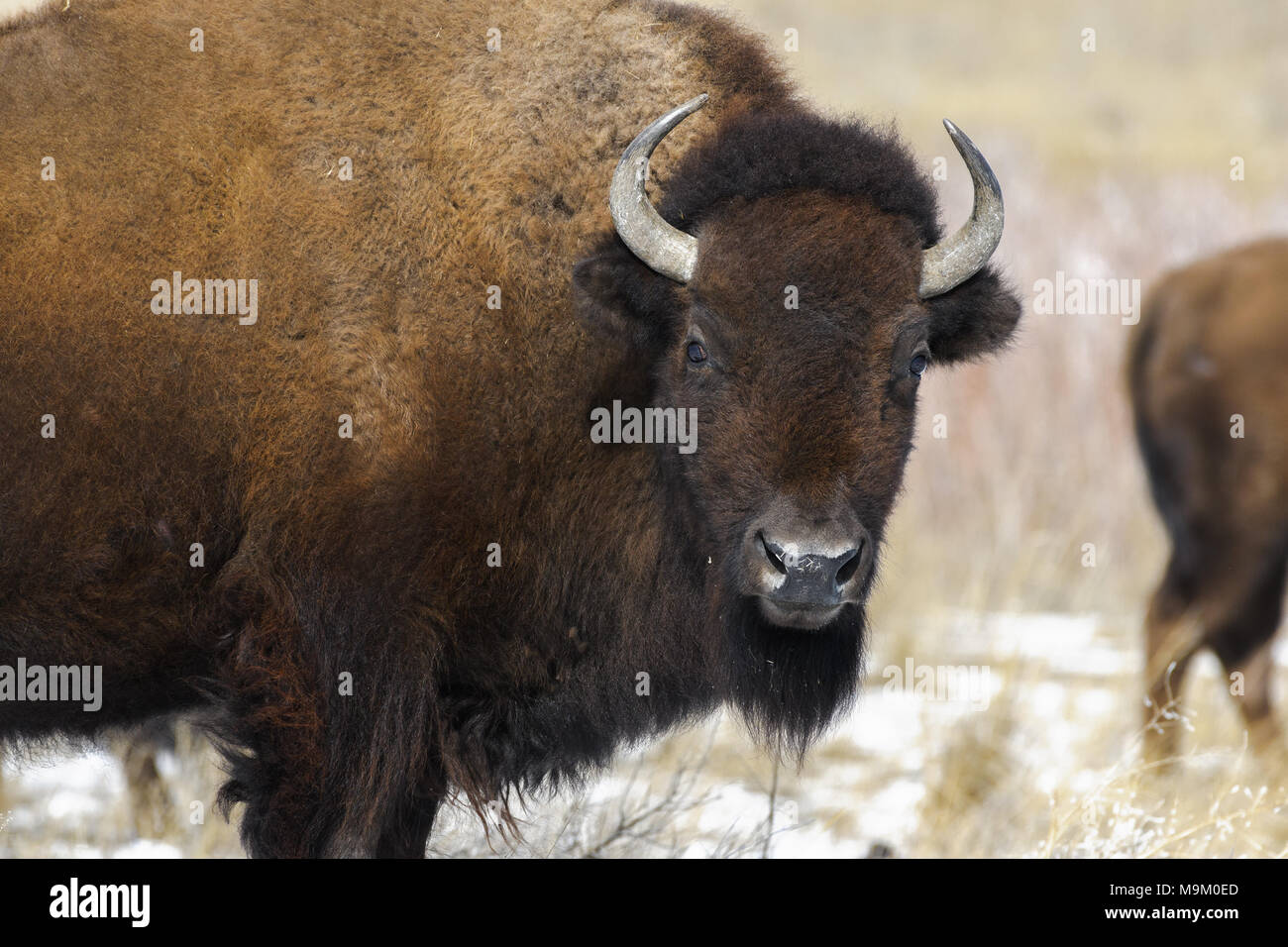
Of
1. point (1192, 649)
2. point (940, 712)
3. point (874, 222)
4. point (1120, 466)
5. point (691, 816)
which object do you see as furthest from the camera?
point (1120, 466)

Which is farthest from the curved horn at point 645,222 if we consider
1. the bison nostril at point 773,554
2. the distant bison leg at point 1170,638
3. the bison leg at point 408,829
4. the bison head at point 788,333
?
the distant bison leg at point 1170,638

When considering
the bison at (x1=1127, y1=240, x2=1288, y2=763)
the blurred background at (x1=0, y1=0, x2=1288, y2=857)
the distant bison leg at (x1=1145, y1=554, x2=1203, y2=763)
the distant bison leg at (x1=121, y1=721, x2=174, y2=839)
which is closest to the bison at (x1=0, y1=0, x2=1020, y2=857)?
the blurred background at (x1=0, y1=0, x2=1288, y2=857)

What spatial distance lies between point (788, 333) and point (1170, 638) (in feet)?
18.8

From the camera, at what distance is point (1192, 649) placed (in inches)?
329

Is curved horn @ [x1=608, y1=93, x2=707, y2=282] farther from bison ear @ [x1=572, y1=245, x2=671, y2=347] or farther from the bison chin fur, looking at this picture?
the bison chin fur

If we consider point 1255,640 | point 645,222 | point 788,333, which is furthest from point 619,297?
point 1255,640

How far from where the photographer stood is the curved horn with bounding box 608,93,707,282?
3.90 m

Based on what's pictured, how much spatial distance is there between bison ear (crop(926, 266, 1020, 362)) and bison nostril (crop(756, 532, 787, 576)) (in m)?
0.98
